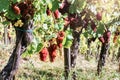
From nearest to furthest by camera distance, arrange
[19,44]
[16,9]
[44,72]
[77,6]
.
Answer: [16,9], [77,6], [19,44], [44,72]

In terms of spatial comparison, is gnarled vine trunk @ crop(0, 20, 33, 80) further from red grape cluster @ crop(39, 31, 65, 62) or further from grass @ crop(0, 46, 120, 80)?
grass @ crop(0, 46, 120, 80)

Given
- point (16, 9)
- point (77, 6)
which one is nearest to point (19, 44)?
point (16, 9)

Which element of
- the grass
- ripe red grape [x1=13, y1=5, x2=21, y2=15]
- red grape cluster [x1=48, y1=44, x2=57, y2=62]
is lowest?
the grass

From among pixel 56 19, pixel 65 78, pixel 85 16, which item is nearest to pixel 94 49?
pixel 65 78

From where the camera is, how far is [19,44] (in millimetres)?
4336

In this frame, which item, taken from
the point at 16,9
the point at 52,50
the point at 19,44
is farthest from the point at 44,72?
the point at 16,9

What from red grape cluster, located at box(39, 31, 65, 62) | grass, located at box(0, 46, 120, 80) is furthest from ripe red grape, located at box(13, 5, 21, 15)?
grass, located at box(0, 46, 120, 80)

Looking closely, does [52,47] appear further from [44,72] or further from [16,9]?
[44,72]

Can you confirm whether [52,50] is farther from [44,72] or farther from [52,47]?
[44,72]

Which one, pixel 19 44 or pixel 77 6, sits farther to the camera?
pixel 19 44

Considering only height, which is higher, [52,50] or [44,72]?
[52,50]

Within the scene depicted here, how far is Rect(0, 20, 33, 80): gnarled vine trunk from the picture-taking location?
4215mm

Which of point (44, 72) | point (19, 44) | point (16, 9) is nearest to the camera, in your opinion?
point (16, 9)

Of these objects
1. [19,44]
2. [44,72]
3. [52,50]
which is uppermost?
[19,44]
